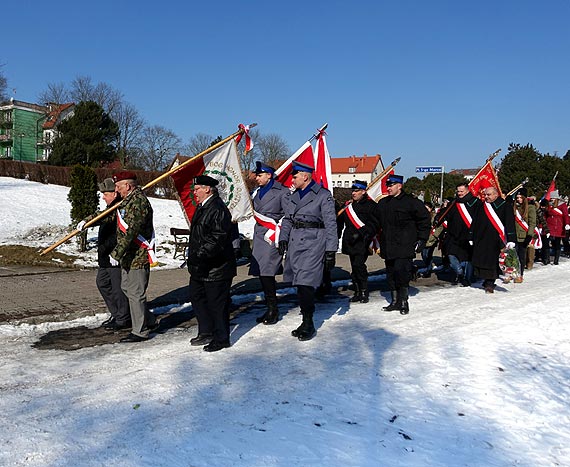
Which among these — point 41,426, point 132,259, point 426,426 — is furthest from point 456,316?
point 41,426

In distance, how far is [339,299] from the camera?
856cm

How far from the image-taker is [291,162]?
326 inches

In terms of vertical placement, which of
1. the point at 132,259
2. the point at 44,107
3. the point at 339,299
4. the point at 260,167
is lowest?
the point at 339,299

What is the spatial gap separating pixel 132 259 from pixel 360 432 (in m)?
3.37

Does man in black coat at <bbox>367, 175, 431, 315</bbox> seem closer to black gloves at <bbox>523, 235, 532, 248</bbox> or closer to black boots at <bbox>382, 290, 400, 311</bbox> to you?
black boots at <bbox>382, 290, 400, 311</bbox>

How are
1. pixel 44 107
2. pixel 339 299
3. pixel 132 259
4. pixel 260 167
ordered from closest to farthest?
pixel 132 259, pixel 260 167, pixel 339 299, pixel 44 107

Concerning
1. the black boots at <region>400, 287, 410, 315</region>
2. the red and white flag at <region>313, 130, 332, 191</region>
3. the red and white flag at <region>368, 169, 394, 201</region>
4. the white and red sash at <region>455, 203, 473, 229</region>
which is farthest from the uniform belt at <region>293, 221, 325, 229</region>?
the white and red sash at <region>455, 203, 473, 229</region>

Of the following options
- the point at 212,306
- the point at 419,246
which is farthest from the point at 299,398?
the point at 419,246

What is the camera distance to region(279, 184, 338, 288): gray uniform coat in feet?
19.2

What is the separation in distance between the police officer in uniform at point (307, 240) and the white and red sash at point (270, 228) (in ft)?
1.58

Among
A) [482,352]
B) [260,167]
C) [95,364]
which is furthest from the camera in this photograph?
[260,167]

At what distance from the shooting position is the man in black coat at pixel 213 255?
5242mm

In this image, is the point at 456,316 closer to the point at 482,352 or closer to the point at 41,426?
the point at 482,352

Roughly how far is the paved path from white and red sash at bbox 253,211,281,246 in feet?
6.59
